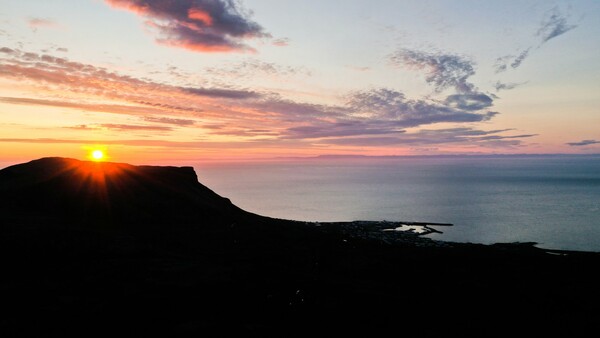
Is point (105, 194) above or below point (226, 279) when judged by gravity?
above

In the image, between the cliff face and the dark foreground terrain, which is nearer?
the dark foreground terrain

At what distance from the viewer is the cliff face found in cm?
6669

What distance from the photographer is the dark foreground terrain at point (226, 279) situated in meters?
30.0

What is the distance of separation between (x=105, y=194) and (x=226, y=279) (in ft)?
150

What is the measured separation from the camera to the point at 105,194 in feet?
242

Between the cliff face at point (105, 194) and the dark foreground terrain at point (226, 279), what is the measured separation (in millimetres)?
358

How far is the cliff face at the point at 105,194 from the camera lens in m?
66.7

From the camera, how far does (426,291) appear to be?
45031 mm

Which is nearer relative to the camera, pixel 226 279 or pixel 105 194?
pixel 226 279

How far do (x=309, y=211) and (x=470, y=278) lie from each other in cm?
14512

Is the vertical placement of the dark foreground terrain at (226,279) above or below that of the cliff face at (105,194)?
below

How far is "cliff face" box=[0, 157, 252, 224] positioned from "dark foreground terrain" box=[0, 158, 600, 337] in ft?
1.17

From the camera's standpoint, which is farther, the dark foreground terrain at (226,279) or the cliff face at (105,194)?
the cliff face at (105,194)

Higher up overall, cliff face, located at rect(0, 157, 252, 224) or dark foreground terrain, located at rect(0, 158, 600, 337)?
cliff face, located at rect(0, 157, 252, 224)
